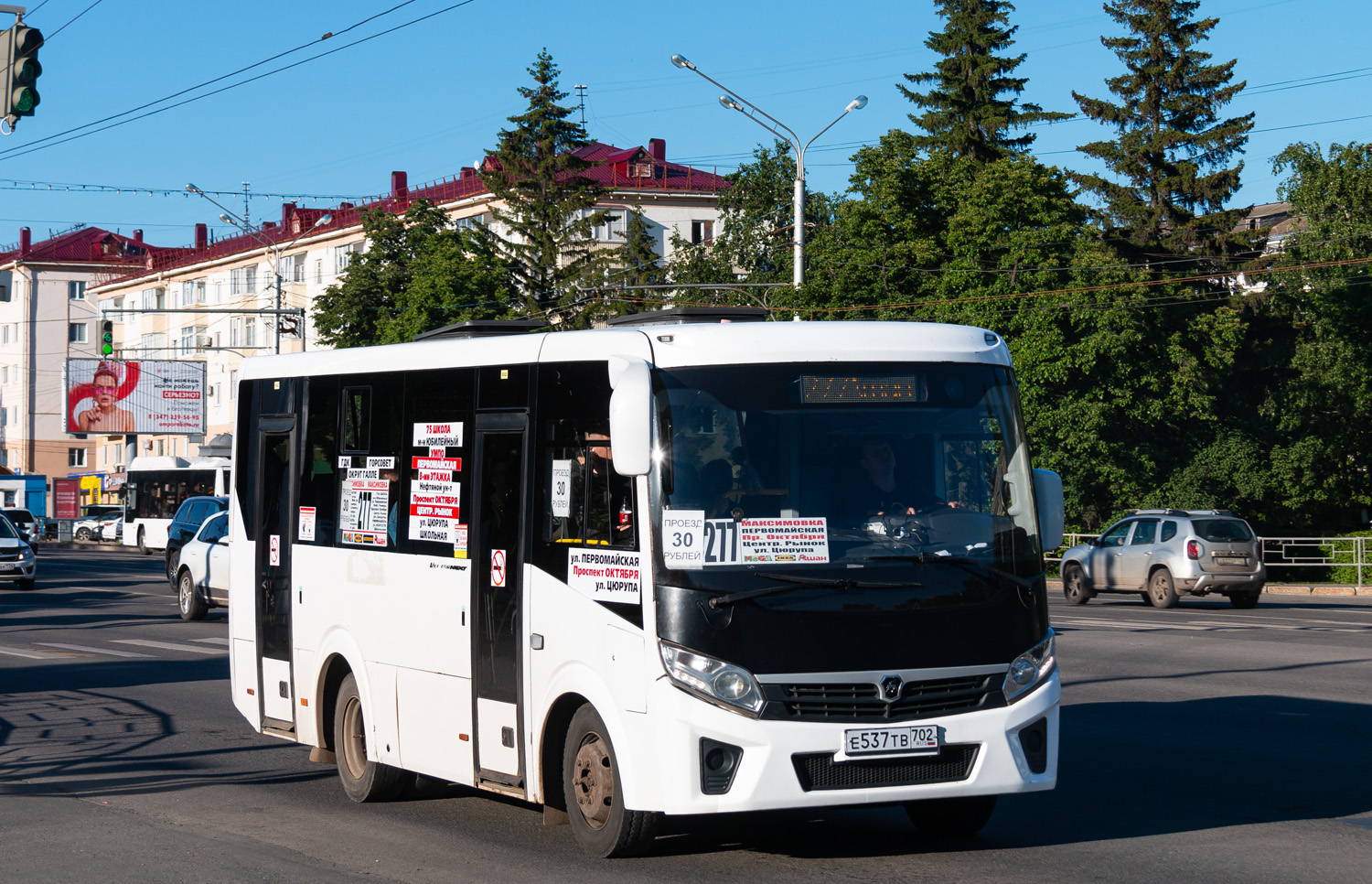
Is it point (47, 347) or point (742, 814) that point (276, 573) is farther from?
point (47, 347)

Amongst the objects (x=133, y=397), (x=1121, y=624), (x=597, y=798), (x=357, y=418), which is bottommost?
(x=1121, y=624)

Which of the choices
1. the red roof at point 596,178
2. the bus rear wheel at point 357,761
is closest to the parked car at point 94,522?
the red roof at point 596,178

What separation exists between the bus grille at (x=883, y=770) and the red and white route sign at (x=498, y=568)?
1.95 meters

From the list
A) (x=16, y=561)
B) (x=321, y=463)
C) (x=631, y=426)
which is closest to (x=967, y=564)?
(x=631, y=426)

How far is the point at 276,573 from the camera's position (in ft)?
34.3

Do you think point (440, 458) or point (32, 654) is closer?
point (440, 458)

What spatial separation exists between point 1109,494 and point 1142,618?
28.0 m

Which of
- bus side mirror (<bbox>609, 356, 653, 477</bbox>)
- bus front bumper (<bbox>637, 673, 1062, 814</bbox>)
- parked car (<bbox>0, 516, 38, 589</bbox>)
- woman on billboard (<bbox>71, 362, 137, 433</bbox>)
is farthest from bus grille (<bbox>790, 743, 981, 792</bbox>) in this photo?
woman on billboard (<bbox>71, 362, 137, 433</bbox>)

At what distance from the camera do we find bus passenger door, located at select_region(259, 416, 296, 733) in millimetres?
10344

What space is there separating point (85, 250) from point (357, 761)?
387 ft

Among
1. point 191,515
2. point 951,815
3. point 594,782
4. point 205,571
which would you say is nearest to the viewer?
point 594,782

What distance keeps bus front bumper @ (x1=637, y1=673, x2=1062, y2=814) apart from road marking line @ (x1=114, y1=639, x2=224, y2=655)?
13.8 meters

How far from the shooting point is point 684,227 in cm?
8250

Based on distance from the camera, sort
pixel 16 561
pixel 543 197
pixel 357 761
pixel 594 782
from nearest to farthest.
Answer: pixel 594 782 → pixel 357 761 → pixel 16 561 → pixel 543 197
